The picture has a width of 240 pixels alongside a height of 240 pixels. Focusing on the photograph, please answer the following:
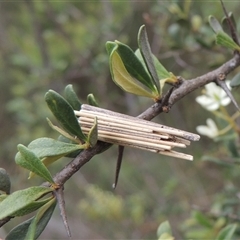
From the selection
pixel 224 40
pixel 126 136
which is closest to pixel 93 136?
pixel 126 136

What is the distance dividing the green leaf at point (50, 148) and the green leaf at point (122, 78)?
95 millimetres

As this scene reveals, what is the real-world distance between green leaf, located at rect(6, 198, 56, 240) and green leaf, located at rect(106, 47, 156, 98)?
16 centimetres

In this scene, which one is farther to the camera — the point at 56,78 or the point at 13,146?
the point at 13,146

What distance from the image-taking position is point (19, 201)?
395mm

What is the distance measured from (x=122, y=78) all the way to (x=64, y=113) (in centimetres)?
9

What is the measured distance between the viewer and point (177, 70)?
6.12ft

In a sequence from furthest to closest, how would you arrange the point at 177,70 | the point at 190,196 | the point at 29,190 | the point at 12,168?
the point at 12,168 → the point at 190,196 → the point at 177,70 → the point at 29,190

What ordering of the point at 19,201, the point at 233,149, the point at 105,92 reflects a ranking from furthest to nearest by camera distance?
the point at 105,92 < the point at 233,149 < the point at 19,201

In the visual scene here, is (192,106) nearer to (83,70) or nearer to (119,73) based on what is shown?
(83,70)

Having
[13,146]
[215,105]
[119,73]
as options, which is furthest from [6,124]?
[119,73]

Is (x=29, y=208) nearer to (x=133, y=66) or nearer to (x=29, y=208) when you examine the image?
(x=29, y=208)

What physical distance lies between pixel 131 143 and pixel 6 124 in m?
2.59

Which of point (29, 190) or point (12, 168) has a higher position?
point (29, 190)

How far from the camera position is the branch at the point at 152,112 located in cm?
43
